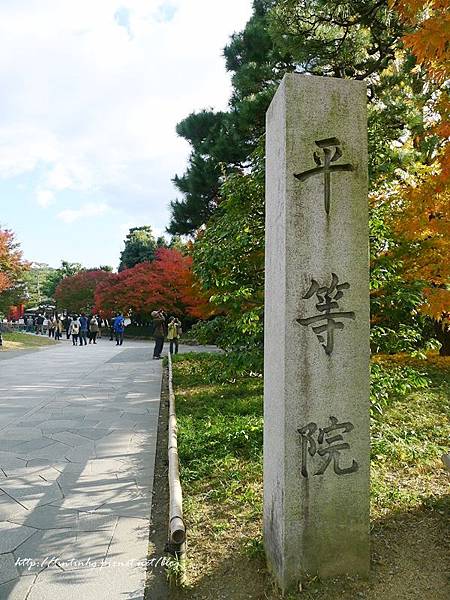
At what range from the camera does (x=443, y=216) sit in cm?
738

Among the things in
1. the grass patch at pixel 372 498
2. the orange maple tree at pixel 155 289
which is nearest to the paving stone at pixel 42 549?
the grass patch at pixel 372 498

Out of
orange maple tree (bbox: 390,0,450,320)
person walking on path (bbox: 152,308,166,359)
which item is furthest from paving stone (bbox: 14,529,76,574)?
person walking on path (bbox: 152,308,166,359)

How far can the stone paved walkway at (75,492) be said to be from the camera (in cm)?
333

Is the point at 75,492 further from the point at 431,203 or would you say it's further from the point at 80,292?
the point at 80,292

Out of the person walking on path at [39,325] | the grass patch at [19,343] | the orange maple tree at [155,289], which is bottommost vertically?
the grass patch at [19,343]

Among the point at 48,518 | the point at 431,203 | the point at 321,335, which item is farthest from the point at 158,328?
the point at 321,335

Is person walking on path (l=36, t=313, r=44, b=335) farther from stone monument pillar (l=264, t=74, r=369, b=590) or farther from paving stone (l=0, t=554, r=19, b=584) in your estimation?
stone monument pillar (l=264, t=74, r=369, b=590)

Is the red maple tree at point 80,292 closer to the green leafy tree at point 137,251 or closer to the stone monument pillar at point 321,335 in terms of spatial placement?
the green leafy tree at point 137,251

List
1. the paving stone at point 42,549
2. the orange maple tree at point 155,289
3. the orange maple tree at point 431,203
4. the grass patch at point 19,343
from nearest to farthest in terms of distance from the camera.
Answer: the paving stone at point 42,549 < the orange maple tree at point 431,203 < the grass patch at point 19,343 < the orange maple tree at point 155,289

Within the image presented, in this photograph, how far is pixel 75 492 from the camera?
4.79 meters

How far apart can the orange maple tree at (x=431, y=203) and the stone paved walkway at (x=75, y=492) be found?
4670 millimetres

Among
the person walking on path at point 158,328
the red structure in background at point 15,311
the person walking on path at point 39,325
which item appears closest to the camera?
the person walking on path at point 158,328

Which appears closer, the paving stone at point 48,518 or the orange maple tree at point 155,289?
the paving stone at point 48,518

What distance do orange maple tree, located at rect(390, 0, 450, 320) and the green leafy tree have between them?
36.6 meters
